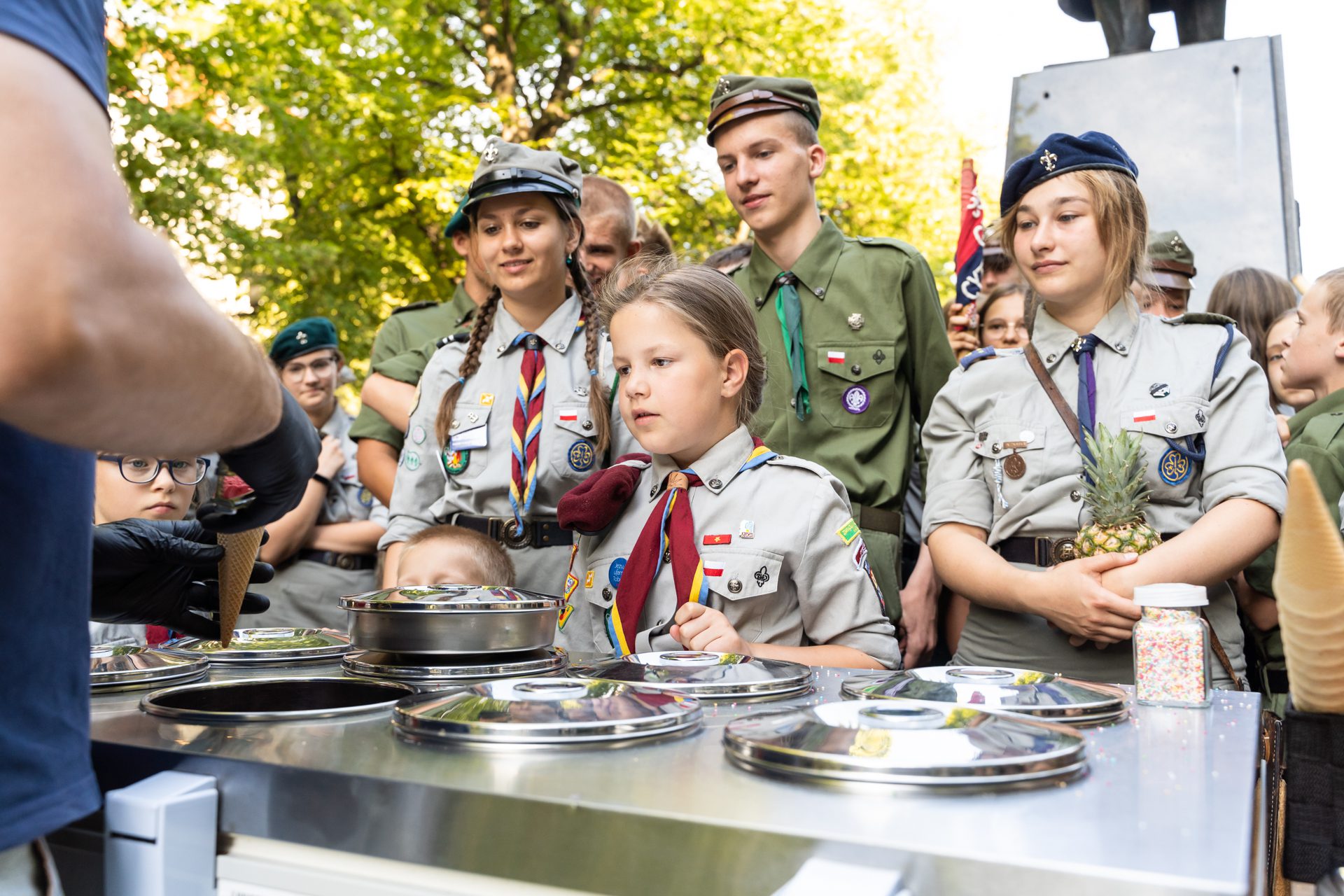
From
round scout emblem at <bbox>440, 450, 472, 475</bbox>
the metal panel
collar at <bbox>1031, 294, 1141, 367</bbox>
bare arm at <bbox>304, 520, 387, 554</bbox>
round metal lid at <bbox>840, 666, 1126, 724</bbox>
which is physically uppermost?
the metal panel

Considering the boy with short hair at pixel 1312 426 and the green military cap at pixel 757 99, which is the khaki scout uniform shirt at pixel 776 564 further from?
the green military cap at pixel 757 99

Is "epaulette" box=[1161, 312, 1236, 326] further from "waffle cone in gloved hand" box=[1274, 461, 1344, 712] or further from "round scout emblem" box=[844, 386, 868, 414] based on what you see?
"waffle cone in gloved hand" box=[1274, 461, 1344, 712]

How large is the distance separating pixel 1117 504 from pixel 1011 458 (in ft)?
1.12

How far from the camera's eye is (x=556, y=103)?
41.9 ft

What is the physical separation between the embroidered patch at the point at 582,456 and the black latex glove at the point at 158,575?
1.63 m

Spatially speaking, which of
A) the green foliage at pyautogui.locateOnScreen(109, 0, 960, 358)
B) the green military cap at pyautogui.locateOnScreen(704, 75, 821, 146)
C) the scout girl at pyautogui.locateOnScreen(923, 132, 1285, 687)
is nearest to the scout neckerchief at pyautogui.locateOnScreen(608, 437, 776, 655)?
the scout girl at pyautogui.locateOnScreen(923, 132, 1285, 687)

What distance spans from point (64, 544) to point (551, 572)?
2.27 meters

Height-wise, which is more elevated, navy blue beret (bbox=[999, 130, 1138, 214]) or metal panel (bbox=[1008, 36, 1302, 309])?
metal panel (bbox=[1008, 36, 1302, 309])

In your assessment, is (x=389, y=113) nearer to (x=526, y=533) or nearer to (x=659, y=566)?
(x=526, y=533)

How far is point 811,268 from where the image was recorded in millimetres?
3742

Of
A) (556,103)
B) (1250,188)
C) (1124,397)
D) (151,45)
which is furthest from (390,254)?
(1124,397)

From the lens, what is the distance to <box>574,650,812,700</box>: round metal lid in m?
1.49

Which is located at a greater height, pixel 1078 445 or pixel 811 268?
pixel 811 268

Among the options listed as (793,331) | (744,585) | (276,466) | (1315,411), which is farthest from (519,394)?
(1315,411)
